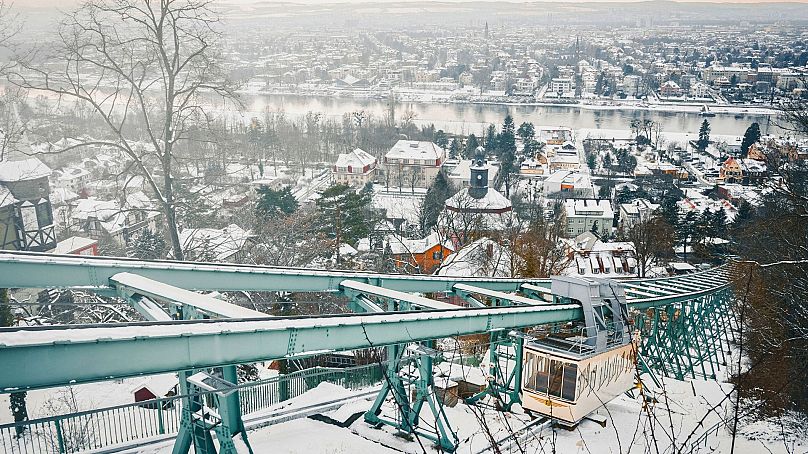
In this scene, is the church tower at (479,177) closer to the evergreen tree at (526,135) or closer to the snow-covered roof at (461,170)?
the snow-covered roof at (461,170)

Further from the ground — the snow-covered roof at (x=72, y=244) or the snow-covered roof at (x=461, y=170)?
the snow-covered roof at (x=72, y=244)

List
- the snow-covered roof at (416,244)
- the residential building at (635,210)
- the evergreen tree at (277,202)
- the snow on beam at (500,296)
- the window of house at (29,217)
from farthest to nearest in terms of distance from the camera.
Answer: the residential building at (635,210)
the snow-covered roof at (416,244)
the evergreen tree at (277,202)
the window of house at (29,217)
the snow on beam at (500,296)

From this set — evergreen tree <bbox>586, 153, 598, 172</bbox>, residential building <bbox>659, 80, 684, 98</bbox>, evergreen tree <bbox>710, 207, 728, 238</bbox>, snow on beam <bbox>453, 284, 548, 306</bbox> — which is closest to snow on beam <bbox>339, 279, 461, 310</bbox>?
snow on beam <bbox>453, 284, 548, 306</bbox>

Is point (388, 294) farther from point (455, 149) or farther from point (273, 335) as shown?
point (455, 149)

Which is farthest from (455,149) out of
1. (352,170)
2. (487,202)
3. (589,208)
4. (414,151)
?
(487,202)

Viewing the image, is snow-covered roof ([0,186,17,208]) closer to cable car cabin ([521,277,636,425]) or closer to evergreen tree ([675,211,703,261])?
cable car cabin ([521,277,636,425])

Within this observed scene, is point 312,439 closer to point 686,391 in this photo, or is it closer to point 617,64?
point 686,391

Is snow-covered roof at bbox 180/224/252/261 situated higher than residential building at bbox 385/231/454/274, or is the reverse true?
snow-covered roof at bbox 180/224/252/261

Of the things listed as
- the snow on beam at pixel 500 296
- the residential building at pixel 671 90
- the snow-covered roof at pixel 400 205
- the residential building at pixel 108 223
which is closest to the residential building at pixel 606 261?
the snow-covered roof at pixel 400 205

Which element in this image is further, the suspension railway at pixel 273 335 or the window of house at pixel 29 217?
the window of house at pixel 29 217
